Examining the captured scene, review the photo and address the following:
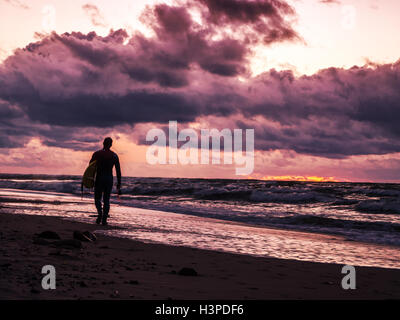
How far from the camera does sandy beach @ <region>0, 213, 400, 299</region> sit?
14.9ft

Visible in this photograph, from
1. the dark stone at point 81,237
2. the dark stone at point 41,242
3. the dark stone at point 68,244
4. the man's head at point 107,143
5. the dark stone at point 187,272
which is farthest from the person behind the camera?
the man's head at point 107,143

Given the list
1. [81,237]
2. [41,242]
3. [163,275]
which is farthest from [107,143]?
[163,275]

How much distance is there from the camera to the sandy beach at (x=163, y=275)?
4539 millimetres

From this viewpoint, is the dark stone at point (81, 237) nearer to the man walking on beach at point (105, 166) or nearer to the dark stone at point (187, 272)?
the dark stone at point (187, 272)

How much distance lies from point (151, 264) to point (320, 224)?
11.8m

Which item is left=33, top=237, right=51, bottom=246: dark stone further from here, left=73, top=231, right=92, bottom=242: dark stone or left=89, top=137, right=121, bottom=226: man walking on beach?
left=89, top=137, right=121, bottom=226: man walking on beach

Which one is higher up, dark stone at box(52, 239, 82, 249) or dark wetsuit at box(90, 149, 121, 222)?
dark wetsuit at box(90, 149, 121, 222)

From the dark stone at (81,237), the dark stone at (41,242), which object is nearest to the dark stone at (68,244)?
the dark stone at (41,242)

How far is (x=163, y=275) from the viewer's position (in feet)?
19.2

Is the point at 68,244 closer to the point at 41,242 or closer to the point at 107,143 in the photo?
the point at 41,242

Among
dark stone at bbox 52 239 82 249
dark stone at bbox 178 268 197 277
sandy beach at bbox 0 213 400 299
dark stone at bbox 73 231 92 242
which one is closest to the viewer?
sandy beach at bbox 0 213 400 299

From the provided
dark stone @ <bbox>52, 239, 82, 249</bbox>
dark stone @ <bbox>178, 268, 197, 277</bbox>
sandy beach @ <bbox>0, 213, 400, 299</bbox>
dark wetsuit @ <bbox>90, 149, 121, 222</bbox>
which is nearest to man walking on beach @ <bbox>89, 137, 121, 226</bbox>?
dark wetsuit @ <bbox>90, 149, 121, 222</bbox>
